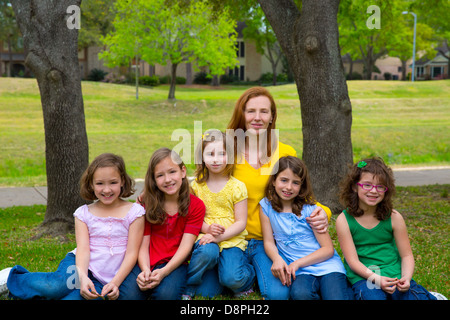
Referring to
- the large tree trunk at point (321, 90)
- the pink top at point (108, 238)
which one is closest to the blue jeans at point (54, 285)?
the pink top at point (108, 238)

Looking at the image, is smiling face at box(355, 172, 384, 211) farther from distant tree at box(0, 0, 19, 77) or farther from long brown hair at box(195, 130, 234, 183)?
distant tree at box(0, 0, 19, 77)

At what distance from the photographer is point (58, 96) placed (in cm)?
569

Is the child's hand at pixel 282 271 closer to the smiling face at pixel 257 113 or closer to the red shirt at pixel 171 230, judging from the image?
the red shirt at pixel 171 230

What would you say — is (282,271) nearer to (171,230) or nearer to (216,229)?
(216,229)

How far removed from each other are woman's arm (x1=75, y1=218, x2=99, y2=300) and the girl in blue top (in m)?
1.25

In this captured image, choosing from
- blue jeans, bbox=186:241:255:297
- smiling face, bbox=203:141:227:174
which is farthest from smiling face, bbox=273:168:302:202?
blue jeans, bbox=186:241:255:297

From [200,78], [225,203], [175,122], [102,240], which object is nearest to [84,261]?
[102,240]

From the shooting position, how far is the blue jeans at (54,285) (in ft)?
10.7

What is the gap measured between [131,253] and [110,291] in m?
0.29

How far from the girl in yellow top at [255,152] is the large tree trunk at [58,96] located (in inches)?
105

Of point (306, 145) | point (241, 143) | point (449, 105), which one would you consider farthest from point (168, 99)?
point (241, 143)

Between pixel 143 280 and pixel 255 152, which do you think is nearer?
pixel 143 280

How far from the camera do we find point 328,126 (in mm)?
6621

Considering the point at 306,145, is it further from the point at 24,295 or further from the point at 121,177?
the point at 24,295
